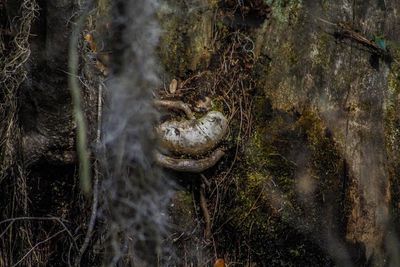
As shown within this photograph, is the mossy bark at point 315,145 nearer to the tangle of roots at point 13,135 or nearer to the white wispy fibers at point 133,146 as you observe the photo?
the white wispy fibers at point 133,146

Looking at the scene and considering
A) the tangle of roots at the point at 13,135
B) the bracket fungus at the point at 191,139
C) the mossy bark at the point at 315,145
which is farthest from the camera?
the mossy bark at the point at 315,145

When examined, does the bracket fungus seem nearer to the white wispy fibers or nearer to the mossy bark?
the white wispy fibers

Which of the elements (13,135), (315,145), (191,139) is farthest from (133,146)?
(315,145)

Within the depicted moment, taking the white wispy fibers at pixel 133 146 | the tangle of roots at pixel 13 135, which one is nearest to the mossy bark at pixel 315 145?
the white wispy fibers at pixel 133 146

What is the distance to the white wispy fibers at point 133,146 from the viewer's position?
3.23 metres

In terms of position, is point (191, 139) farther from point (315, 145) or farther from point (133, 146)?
point (315, 145)

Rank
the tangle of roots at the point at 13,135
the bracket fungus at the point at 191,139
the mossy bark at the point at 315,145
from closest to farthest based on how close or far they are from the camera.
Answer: the tangle of roots at the point at 13,135, the bracket fungus at the point at 191,139, the mossy bark at the point at 315,145

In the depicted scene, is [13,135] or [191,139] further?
[191,139]

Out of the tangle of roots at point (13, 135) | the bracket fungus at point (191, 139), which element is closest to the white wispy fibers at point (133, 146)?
the bracket fungus at point (191, 139)

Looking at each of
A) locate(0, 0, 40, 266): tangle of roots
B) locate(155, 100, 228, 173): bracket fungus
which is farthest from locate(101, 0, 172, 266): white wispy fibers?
locate(0, 0, 40, 266): tangle of roots

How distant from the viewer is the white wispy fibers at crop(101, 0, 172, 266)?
323 centimetres

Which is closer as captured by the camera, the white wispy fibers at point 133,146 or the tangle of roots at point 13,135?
the tangle of roots at point 13,135

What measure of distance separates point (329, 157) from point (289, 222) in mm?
405

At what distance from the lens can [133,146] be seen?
3.33 m
